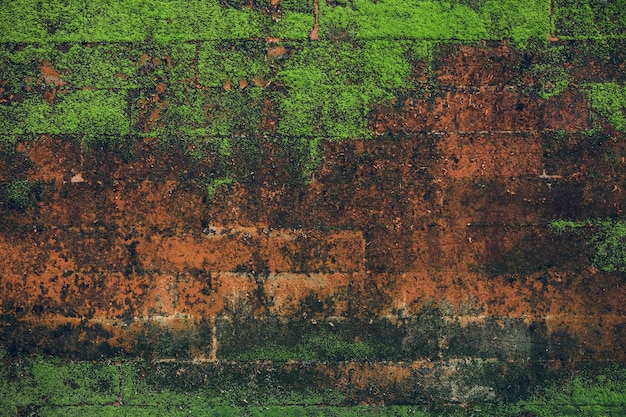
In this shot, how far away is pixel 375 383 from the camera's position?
4.50 meters

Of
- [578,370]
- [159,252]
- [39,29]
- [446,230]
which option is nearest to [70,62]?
[39,29]

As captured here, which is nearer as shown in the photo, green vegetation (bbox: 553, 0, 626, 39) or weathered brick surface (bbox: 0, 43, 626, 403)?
weathered brick surface (bbox: 0, 43, 626, 403)

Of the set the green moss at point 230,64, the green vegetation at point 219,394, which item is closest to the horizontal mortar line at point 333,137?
the green moss at point 230,64

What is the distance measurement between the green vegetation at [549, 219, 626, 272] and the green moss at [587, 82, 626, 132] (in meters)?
1.02

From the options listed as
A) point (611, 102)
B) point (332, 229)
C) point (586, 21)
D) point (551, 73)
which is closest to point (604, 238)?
point (611, 102)

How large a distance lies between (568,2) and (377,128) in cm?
245

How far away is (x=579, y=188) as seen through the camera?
15.0 ft

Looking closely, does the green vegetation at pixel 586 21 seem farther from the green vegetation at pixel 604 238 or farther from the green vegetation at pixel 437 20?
the green vegetation at pixel 604 238

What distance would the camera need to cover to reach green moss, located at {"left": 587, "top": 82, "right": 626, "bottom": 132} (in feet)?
15.1

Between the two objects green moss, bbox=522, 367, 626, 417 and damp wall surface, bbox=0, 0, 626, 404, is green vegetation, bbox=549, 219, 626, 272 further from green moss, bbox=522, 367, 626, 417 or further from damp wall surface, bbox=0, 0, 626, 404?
green moss, bbox=522, 367, 626, 417

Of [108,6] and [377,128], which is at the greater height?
[108,6]

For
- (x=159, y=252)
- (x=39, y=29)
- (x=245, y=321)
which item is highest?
(x=39, y=29)

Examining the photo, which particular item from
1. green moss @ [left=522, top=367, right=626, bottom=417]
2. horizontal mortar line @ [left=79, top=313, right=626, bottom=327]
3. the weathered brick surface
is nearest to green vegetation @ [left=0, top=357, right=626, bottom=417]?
green moss @ [left=522, top=367, right=626, bottom=417]

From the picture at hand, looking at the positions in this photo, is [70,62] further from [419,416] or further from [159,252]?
[419,416]
